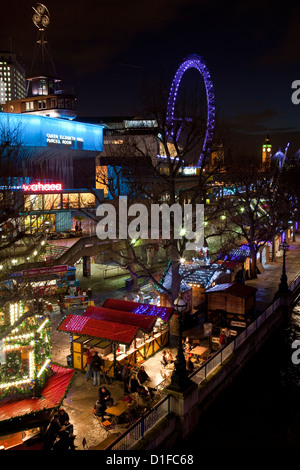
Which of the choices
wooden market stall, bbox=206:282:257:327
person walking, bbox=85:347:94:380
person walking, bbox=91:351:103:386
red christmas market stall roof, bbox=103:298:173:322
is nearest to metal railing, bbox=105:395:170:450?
person walking, bbox=91:351:103:386

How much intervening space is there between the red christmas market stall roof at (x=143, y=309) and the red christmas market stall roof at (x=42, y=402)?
6336mm

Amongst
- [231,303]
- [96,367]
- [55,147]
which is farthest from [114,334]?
[55,147]

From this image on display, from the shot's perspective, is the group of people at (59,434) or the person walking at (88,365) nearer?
the group of people at (59,434)

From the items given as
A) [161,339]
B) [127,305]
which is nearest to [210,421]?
[161,339]

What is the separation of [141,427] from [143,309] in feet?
24.9

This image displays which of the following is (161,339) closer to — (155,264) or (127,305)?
(127,305)

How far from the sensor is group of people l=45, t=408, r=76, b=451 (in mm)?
9328

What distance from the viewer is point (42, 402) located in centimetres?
969

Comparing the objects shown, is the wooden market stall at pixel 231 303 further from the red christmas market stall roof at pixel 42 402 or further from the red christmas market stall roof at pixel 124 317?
the red christmas market stall roof at pixel 42 402

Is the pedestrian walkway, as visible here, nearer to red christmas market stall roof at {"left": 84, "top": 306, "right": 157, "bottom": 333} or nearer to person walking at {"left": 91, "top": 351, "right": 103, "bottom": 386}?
red christmas market stall roof at {"left": 84, "top": 306, "right": 157, "bottom": 333}

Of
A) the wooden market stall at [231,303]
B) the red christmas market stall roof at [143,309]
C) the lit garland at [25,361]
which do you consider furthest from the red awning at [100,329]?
the wooden market stall at [231,303]

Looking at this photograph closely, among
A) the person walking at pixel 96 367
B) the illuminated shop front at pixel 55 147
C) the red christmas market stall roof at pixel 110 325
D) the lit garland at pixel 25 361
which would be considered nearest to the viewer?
the lit garland at pixel 25 361

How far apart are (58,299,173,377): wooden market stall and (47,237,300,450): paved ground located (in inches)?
26.0

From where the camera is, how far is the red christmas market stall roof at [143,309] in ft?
54.8
